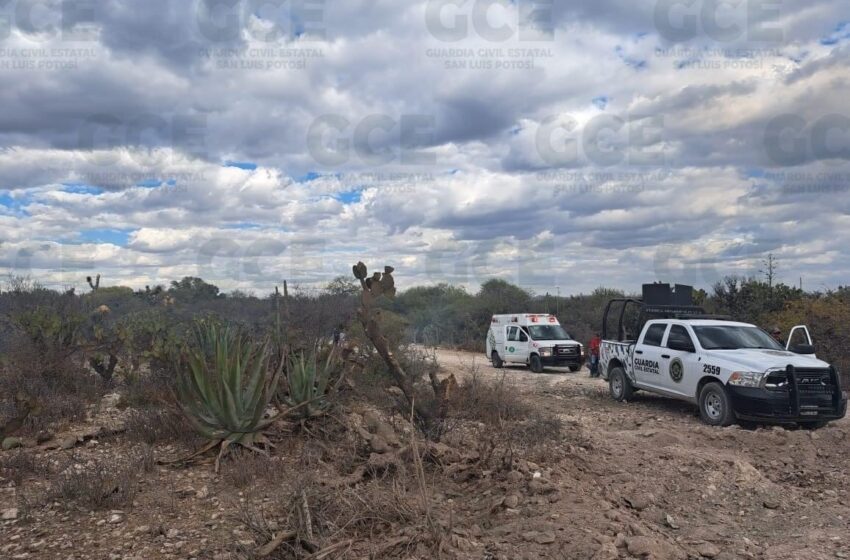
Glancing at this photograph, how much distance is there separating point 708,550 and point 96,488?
4.84 m

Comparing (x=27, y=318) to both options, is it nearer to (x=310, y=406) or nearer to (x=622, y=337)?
(x=310, y=406)

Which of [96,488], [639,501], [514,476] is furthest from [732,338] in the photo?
[96,488]

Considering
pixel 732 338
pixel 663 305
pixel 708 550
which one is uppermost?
pixel 663 305

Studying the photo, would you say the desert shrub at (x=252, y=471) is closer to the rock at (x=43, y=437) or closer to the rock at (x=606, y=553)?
the rock at (x=43, y=437)

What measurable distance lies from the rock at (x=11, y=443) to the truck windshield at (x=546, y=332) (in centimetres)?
1789

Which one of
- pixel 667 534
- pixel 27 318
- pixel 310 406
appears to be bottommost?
pixel 667 534

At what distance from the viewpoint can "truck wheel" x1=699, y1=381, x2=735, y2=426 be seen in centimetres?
1070

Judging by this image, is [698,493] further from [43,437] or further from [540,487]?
[43,437]

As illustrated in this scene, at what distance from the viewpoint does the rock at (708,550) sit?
209 inches

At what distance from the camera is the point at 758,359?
36.0ft

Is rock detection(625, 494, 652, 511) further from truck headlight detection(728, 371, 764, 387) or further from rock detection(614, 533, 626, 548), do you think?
truck headlight detection(728, 371, 764, 387)

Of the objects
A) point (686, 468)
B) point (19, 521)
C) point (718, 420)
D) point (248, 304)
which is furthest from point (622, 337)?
point (248, 304)

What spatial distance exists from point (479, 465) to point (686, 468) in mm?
2613

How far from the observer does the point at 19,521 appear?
5.47m
